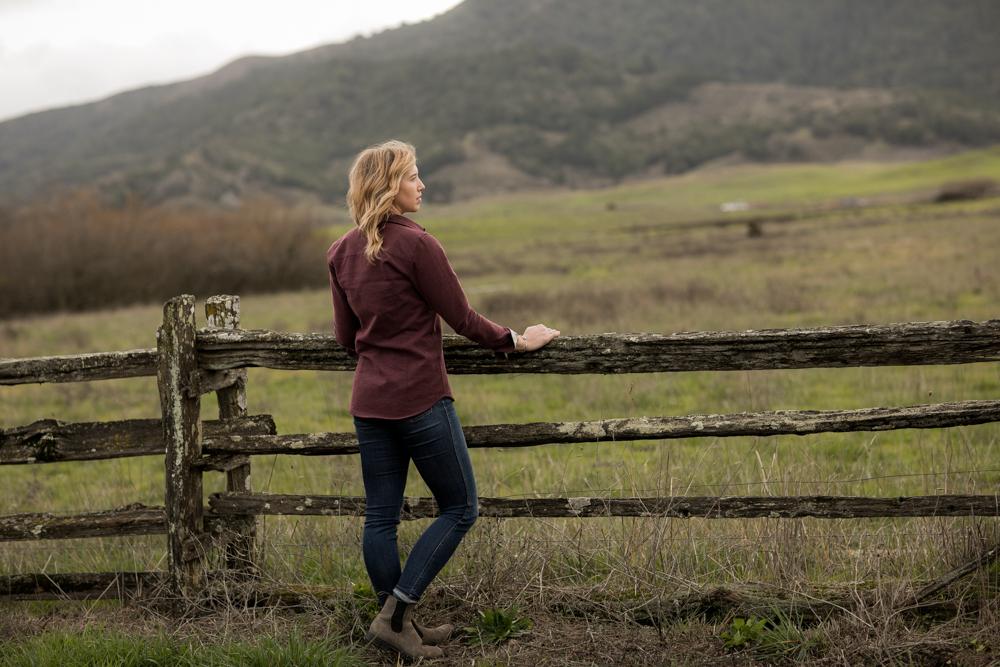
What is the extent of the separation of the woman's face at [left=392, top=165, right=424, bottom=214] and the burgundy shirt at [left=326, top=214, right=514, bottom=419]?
0.21 ft

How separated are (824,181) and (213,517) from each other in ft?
492

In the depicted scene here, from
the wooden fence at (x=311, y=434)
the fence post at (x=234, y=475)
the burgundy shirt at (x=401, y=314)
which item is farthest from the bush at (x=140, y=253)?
the burgundy shirt at (x=401, y=314)

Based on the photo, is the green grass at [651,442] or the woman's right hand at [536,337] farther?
the green grass at [651,442]

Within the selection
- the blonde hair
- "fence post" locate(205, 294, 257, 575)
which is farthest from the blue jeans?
"fence post" locate(205, 294, 257, 575)

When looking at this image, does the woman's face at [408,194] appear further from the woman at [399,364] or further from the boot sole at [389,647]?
the boot sole at [389,647]

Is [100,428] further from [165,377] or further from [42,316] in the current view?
[42,316]

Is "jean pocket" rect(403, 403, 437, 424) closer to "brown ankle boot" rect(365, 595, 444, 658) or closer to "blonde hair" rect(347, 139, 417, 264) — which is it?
"blonde hair" rect(347, 139, 417, 264)

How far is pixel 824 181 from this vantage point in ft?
470

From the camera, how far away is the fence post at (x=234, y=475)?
4.88 meters

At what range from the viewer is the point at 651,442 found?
33.1ft

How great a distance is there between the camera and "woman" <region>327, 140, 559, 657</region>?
12.4ft

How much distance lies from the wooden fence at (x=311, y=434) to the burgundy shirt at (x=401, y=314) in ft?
2.00

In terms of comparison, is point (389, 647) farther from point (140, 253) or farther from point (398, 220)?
point (140, 253)

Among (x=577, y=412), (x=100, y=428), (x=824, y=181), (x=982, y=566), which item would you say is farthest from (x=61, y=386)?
(x=824, y=181)
